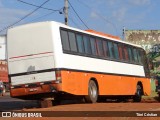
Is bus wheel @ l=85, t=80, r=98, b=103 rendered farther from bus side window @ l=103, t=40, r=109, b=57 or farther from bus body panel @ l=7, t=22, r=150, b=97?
bus side window @ l=103, t=40, r=109, b=57

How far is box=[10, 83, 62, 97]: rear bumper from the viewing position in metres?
18.0

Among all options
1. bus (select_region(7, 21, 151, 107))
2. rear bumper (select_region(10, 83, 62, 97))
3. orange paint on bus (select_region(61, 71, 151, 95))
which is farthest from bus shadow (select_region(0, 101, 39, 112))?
orange paint on bus (select_region(61, 71, 151, 95))

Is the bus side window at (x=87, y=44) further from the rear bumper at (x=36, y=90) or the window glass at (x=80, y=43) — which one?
the rear bumper at (x=36, y=90)

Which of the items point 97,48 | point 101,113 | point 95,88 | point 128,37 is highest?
point 128,37

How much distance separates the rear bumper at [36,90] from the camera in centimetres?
1800

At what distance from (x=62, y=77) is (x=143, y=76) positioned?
38.9ft

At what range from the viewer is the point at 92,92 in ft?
69.5

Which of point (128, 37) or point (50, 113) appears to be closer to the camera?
point (50, 113)

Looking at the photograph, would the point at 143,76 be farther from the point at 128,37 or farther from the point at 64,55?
the point at 128,37

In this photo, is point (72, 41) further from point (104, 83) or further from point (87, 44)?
point (104, 83)

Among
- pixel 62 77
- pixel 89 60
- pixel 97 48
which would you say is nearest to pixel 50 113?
pixel 62 77

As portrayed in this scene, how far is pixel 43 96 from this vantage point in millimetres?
19125

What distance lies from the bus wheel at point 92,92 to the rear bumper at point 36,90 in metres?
3.07

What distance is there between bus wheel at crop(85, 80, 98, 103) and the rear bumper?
307 centimetres
